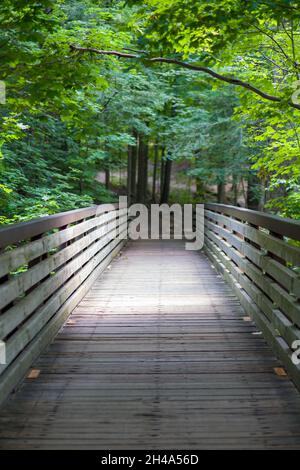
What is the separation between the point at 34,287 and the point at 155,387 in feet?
4.75

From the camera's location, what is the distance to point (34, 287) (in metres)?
4.51

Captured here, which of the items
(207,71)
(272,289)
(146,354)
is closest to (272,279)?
(272,289)

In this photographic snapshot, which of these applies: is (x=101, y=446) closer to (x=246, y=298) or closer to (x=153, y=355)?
(x=153, y=355)

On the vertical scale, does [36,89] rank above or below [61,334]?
above

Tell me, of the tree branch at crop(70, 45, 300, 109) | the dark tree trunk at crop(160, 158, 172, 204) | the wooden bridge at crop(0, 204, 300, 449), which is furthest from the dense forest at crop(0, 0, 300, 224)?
the dark tree trunk at crop(160, 158, 172, 204)

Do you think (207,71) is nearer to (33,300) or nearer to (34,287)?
(34,287)

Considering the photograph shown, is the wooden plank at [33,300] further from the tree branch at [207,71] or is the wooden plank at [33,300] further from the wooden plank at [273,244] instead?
the tree branch at [207,71]

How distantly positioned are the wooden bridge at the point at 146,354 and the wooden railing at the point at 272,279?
2cm

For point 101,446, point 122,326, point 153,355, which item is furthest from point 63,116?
point 101,446

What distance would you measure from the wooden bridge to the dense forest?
6.42ft

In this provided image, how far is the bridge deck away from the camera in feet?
9.90

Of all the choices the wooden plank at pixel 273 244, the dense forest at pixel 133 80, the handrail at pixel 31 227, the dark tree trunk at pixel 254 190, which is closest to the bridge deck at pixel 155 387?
the wooden plank at pixel 273 244
